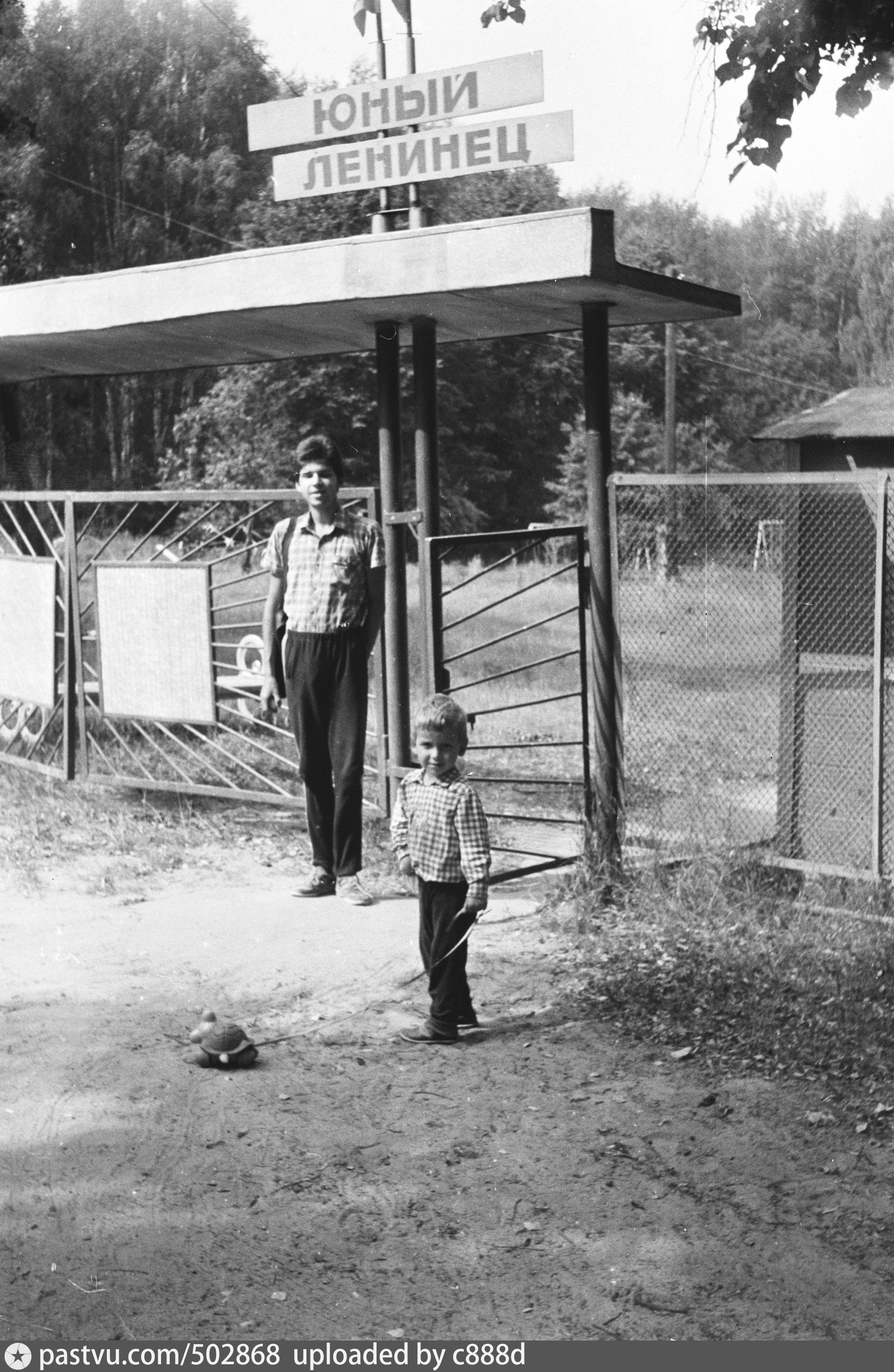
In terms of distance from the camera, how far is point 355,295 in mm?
7125

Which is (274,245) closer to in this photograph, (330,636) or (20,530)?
(20,530)

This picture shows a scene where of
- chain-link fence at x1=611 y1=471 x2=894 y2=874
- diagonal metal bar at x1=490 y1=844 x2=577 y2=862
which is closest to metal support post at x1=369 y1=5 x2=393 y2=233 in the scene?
chain-link fence at x1=611 y1=471 x2=894 y2=874

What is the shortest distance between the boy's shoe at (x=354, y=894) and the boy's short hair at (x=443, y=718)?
2.17 metres

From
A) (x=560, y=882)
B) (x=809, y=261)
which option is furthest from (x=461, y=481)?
(x=560, y=882)

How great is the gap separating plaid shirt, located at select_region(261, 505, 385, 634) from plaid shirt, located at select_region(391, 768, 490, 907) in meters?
1.92

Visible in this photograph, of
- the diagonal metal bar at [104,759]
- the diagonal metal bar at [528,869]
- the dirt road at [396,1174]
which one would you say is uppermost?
the diagonal metal bar at [104,759]

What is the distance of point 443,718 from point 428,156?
3.49m

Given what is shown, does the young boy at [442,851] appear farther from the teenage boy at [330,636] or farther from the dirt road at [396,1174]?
the teenage boy at [330,636]

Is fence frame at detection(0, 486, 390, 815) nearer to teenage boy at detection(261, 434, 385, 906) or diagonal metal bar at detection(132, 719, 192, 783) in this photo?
diagonal metal bar at detection(132, 719, 192, 783)

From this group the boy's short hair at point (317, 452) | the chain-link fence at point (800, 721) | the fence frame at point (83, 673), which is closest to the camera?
the chain-link fence at point (800, 721)

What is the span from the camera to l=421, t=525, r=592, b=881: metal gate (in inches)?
292

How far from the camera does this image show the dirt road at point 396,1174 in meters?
3.78

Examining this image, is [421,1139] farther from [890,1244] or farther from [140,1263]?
[890,1244]

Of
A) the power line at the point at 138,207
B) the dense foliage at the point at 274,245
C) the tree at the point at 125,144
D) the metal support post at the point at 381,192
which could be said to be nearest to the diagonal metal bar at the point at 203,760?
the metal support post at the point at 381,192
